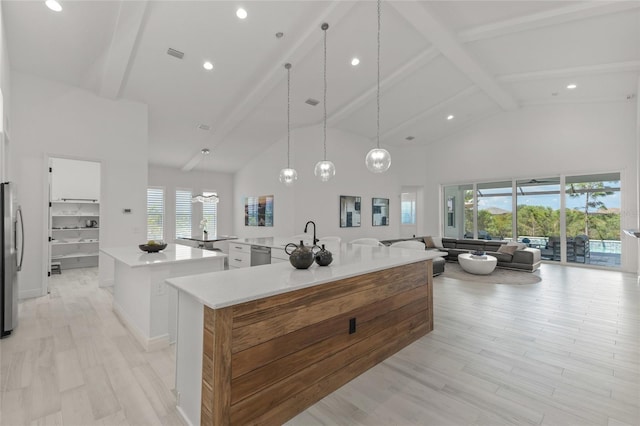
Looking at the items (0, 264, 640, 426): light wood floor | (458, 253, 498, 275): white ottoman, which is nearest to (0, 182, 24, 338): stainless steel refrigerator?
(0, 264, 640, 426): light wood floor

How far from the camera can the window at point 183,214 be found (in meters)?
9.28

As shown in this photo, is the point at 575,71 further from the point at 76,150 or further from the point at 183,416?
the point at 76,150

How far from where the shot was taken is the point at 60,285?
17.1 feet

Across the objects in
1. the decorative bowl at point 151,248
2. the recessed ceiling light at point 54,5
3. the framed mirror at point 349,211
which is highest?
the recessed ceiling light at point 54,5

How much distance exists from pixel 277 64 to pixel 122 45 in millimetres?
2228

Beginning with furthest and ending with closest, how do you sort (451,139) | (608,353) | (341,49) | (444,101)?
(451,139), (444,101), (341,49), (608,353)

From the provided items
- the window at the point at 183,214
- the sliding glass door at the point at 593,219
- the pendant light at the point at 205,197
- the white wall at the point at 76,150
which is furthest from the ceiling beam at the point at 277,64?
the sliding glass door at the point at 593,219

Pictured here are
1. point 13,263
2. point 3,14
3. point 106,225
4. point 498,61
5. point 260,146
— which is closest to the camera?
point 13,263

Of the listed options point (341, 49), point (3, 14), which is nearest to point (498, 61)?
point (341, 49)

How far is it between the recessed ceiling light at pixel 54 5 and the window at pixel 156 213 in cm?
590

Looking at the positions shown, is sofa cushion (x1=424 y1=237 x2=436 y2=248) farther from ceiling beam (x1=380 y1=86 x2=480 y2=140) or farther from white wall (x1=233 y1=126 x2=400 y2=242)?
ceiling beam (x1=380 y1=86 x2=480 y2=140)

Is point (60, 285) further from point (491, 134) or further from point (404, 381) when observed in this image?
point (491, 134)

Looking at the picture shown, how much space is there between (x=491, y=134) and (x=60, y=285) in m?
11.0

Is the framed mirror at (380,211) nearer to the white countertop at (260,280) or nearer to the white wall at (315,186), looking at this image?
the white wall at (315,186)
